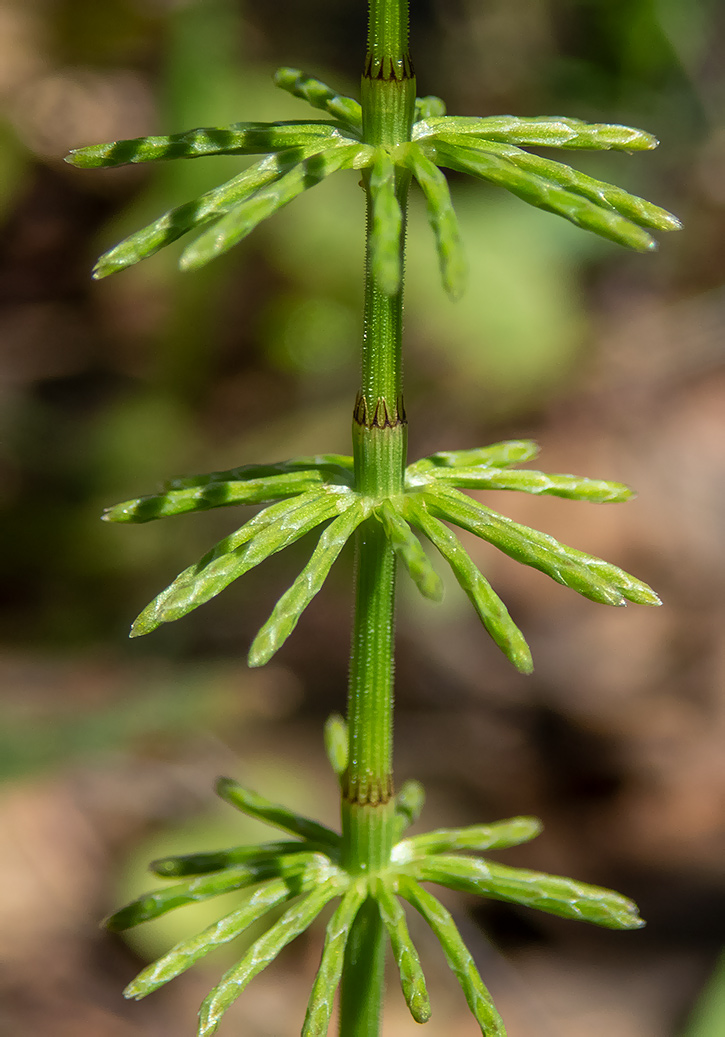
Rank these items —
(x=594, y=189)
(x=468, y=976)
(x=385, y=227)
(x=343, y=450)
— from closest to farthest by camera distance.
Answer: (x=385, y=227)
(x=594, y=189)
(x=468, y=976)
(x=343, y=450)

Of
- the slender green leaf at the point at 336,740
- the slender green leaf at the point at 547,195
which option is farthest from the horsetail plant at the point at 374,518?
the slender green leaf at the point at 336,740

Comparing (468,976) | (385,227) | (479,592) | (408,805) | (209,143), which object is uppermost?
(209,143)

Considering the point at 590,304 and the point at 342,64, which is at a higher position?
the point at 342,64

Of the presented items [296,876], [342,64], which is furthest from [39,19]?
[296,876]

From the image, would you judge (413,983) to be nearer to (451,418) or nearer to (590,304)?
(451,418)

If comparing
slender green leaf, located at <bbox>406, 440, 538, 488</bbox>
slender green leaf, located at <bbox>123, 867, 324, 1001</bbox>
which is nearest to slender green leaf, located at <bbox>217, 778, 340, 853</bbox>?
slender green leaf, located at <bbox>123, 867, 324, 1001</bbox>

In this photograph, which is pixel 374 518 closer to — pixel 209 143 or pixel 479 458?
pixel 479 458

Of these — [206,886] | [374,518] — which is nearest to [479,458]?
[374,518]

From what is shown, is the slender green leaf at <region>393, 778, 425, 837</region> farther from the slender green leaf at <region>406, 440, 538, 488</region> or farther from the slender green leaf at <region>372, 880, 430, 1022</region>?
the slender green leaf at <region>406, 440, 538, 488</region>
